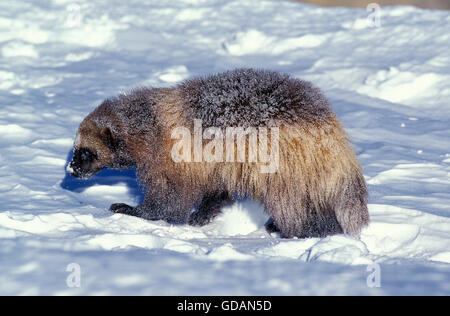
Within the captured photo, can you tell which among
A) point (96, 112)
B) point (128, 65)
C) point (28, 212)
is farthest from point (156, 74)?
point (28, 212)

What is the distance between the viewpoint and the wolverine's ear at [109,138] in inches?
139

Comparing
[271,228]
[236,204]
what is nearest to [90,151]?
[236,204]

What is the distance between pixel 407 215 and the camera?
10.9 ft

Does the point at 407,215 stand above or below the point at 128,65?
below

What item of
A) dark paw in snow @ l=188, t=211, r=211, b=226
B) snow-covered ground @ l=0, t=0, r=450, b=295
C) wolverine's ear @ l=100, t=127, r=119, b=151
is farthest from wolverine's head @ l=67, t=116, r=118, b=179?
dark paw in snow @ l=188, t=211, r=211, b=226

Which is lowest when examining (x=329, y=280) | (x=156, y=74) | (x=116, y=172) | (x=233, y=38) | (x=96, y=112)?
(x=329, y=280)

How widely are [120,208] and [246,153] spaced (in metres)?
0.99

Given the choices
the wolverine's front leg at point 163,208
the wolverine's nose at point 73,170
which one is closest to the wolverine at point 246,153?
the wolverine's front leg at point 163,208

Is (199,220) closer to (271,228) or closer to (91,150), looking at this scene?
(271,228)

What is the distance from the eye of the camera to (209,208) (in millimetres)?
3615

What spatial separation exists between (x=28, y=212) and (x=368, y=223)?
1971 mm

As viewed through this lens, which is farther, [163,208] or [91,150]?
[91,150]

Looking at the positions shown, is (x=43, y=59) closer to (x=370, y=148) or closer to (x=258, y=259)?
(x=370, y=148)

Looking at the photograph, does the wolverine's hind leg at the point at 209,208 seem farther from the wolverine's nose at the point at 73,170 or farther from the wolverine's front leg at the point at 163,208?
the wolverine's nose at the point at 73,170
